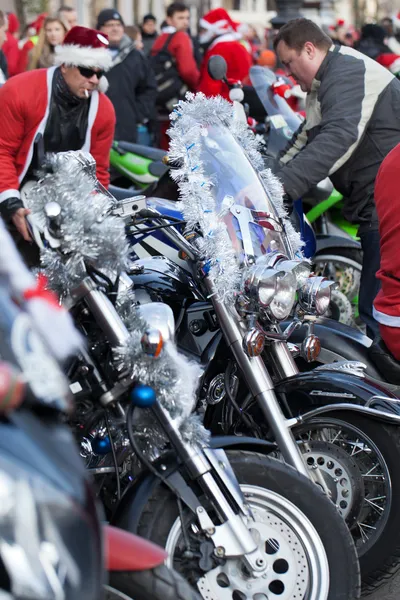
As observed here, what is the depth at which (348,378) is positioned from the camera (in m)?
3.65

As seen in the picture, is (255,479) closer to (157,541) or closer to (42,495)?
(157,541)

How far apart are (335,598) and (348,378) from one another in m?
0.88

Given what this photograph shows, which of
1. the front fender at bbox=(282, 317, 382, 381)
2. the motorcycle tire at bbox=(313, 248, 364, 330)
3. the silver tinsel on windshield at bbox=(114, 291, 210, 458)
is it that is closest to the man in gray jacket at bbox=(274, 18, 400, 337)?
the front fender at bbox=(282, 317, 382, 381)

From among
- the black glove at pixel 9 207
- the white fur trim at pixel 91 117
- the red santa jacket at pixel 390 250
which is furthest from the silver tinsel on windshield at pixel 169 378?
the white fur trim at pixel 91 117

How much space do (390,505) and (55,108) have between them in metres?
2.66

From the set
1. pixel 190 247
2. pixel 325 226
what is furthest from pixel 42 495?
pixel 325 226

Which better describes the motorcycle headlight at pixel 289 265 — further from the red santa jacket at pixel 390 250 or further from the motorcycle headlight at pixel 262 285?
the red santa jacket at pixel 390 250

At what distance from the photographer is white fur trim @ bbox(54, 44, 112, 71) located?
5.15 meters

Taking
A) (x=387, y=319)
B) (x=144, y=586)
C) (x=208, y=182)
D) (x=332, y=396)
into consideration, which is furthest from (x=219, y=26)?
(x=144, y=586)

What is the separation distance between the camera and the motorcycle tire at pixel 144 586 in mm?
2447

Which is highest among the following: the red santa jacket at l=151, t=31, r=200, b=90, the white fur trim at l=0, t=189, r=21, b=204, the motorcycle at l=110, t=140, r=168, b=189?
the white fur trim at l=0, t=189, r=21, b=204

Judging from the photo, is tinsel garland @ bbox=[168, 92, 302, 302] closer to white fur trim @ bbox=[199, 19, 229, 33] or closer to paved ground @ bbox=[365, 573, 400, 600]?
paved ground @ bbox=[365, 573, 400, 600]

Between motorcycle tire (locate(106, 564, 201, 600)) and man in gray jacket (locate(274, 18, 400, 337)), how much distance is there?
2732 mm

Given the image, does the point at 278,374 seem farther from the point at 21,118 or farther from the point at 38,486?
the point at 21,118
